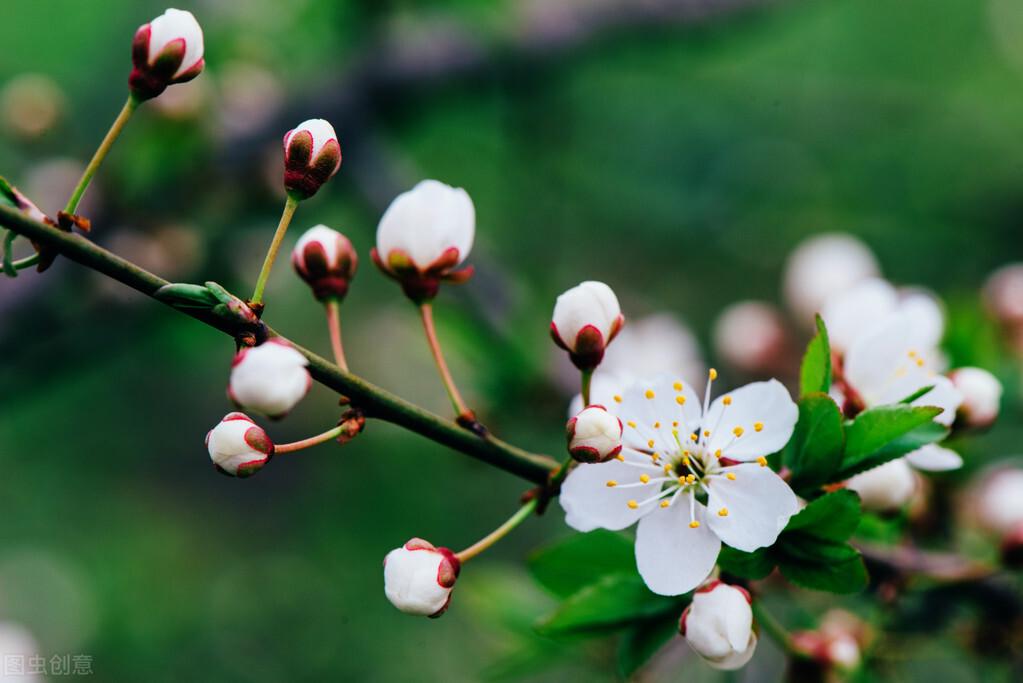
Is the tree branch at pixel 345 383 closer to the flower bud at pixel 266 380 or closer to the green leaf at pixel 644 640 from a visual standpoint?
the flower bud at pixel 266 380

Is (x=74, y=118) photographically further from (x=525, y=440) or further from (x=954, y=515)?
(x=954, y=515)

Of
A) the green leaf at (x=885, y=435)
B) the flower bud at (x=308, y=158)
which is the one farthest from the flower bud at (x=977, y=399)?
the flower bud at (x=308, y=158)

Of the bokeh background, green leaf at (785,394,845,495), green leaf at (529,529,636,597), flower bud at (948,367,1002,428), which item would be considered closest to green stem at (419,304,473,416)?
green leaf at (529,529,636,597)

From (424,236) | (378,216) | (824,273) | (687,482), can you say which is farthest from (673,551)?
(378,216)

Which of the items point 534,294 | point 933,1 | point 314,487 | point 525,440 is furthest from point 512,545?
point 933,1

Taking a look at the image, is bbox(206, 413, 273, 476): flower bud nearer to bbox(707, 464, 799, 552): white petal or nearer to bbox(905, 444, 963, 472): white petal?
bbox(707, 464, 799, 552): white petal

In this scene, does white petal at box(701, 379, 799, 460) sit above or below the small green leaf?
above

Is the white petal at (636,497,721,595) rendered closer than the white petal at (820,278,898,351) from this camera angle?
Yes
